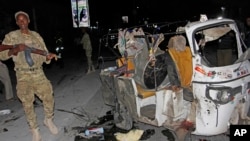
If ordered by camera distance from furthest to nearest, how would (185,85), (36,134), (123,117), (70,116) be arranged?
(70,116) → (123,117) → (36,134) → (185,85)

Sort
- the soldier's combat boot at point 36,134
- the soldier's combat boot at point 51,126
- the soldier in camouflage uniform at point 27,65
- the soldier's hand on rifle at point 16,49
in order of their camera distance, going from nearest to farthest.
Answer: the soldier's hand on rifle at point 16,49
the soldier in camouflage uniform at point 27,65
the soldier's combat boot at point 36,134
the soldier's combat boot at point 51,126

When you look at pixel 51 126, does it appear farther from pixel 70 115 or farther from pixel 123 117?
pixel 123 117

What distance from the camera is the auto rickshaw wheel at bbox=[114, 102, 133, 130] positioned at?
19.0ft

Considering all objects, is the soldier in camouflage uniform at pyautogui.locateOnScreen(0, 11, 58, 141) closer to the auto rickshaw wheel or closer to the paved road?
the paved road

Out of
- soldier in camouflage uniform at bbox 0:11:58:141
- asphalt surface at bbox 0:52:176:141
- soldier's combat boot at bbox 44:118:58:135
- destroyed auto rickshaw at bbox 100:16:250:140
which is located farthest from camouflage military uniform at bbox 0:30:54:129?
destroyed auto rickshaw at bbox 100:16:250:140

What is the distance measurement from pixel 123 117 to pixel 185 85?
1493 millimetres

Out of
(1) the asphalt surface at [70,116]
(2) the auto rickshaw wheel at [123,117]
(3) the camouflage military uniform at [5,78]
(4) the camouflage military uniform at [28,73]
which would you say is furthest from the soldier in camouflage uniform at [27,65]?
(3) the camouflage military uniform at [5,78]

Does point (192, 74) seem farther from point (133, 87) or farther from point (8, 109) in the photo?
point (8, 109)

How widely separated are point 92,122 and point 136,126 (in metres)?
0.99

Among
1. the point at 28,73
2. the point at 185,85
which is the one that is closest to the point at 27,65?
the point at 28,73

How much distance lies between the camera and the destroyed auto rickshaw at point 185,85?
449 centimetres

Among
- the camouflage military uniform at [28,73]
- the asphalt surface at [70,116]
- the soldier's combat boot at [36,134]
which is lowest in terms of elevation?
the asphalt surface at [70,116]

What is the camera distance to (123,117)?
5.84m

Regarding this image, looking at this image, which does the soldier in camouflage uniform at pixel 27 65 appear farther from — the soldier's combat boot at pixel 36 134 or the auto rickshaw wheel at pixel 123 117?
the auto rickshaw wheel at pixel 123 117
